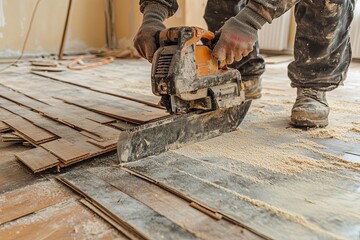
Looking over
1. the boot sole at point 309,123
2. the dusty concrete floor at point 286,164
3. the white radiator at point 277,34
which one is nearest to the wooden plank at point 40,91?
the dusty concrete floor at point 286,164

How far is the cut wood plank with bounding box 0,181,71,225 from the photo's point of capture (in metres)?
0.92

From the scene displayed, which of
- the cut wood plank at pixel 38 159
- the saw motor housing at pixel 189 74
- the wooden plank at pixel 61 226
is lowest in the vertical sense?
the wooden plank at pixel 61 226

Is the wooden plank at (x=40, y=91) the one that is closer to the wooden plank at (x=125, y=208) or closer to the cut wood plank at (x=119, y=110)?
the cut wood plank at (x=119, y=110)

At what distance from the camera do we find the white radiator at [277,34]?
15.0 ft

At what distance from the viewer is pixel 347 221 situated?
0.87 metres

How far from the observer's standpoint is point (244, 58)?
7.05 feet

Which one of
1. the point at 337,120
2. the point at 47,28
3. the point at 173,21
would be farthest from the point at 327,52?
the point at 47,28

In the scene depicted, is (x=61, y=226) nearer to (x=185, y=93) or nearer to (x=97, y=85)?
(x=185, y=93)

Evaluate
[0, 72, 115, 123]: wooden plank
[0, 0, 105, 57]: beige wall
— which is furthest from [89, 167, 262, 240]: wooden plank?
[0, 0, 105, 57]: beige wall

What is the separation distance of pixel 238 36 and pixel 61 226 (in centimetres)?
89

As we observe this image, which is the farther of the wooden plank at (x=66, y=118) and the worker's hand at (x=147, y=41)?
the wooden plank at (x=66, y=118)

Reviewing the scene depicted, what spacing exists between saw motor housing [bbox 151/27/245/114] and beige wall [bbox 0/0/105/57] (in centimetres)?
436

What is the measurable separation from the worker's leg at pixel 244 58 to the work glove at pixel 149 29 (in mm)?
637

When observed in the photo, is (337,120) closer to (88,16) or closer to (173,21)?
(173,21)
